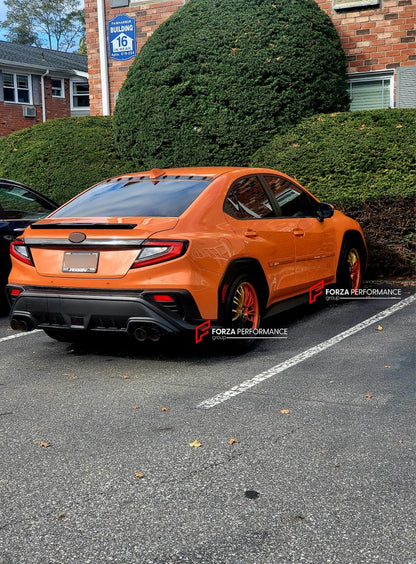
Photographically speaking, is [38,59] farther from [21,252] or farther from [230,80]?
[21,252]

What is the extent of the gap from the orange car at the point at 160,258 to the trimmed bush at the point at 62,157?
675cm

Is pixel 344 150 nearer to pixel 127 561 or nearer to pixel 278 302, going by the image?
pixel 278 302

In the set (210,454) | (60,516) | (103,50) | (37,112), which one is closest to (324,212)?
(210,454)

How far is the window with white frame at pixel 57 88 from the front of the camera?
39375mm

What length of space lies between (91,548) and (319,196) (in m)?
7.94

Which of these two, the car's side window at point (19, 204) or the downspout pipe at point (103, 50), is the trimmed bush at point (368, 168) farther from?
the downspout pipe at point (103, 50)

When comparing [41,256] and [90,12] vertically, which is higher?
[90,12]

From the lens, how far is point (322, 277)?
774 cm

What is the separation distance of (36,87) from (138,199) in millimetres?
34185

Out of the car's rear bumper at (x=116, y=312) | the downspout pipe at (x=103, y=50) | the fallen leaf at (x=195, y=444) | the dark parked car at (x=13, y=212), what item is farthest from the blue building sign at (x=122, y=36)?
the fallen leaf at (x=195, y=444)

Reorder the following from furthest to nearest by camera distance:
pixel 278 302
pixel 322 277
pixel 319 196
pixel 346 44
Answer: pixel 346 44
pixel 319 196
pixel 322 277
pixel 278 302

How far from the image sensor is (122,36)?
16859mm

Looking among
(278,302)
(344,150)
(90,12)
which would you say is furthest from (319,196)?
(90,12)

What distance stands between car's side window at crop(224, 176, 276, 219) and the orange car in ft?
0.04
